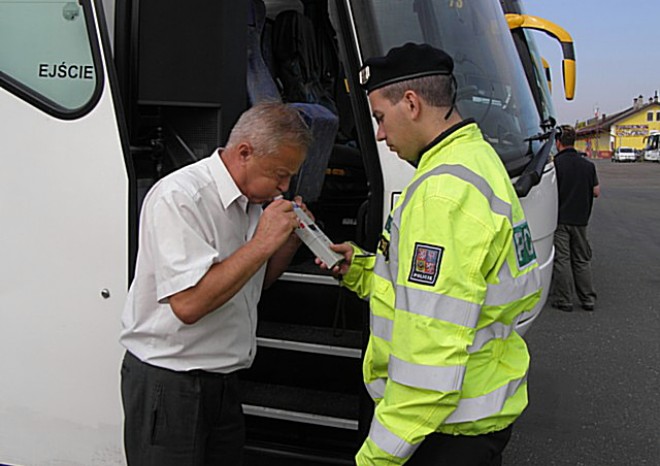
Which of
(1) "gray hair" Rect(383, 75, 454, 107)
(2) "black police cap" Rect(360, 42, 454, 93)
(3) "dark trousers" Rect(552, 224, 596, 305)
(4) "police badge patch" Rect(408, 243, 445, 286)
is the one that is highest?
(2) "black police cap" Rect(360, 42, 454, 93)

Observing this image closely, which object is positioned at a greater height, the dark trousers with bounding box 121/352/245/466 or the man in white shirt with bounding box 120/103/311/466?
the man in white shirt with bounding box 120/103/311/466

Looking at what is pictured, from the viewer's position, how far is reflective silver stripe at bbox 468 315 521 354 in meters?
1.71

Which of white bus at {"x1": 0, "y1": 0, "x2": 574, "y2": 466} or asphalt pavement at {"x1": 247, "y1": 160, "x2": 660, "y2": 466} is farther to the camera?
asphalt pavement at {"x1": 247, "y1": 160, "x2": 660, "y2": 466}

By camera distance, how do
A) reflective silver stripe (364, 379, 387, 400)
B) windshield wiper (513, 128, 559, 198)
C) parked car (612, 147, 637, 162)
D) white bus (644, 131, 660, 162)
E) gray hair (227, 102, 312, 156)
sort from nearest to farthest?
reflective silver stripe (364, 379, 387, 400) < gray hair (227, 102, 312, 156) < windshield wiper (513, 128, 559, 198) < white bus (644, 131, 660, 162) < parked car (612, 147, 637, 162)

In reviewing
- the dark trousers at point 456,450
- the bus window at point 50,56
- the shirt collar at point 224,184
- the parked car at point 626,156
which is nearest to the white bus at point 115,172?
the bus window at point 50,56

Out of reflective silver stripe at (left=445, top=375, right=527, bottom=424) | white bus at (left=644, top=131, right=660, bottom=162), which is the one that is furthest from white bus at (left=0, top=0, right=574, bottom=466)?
white bus at (left=644, top=131, right=660, bottom=162)

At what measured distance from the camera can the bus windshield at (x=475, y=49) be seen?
245 centimetres

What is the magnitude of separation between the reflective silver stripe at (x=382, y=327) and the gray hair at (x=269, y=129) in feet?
1.91

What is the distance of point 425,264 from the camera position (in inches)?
63.9

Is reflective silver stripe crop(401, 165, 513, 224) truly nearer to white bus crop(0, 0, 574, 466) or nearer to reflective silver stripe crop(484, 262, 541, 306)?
reflective silver stripe crop(484, 262, 541, 306)

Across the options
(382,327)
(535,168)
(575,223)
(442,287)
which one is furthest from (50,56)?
(575,223)

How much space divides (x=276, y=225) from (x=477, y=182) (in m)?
0.62

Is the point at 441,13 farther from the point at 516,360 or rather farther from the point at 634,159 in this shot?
the point at 634,159

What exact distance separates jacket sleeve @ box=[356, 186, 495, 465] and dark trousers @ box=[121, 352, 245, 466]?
71 cm
